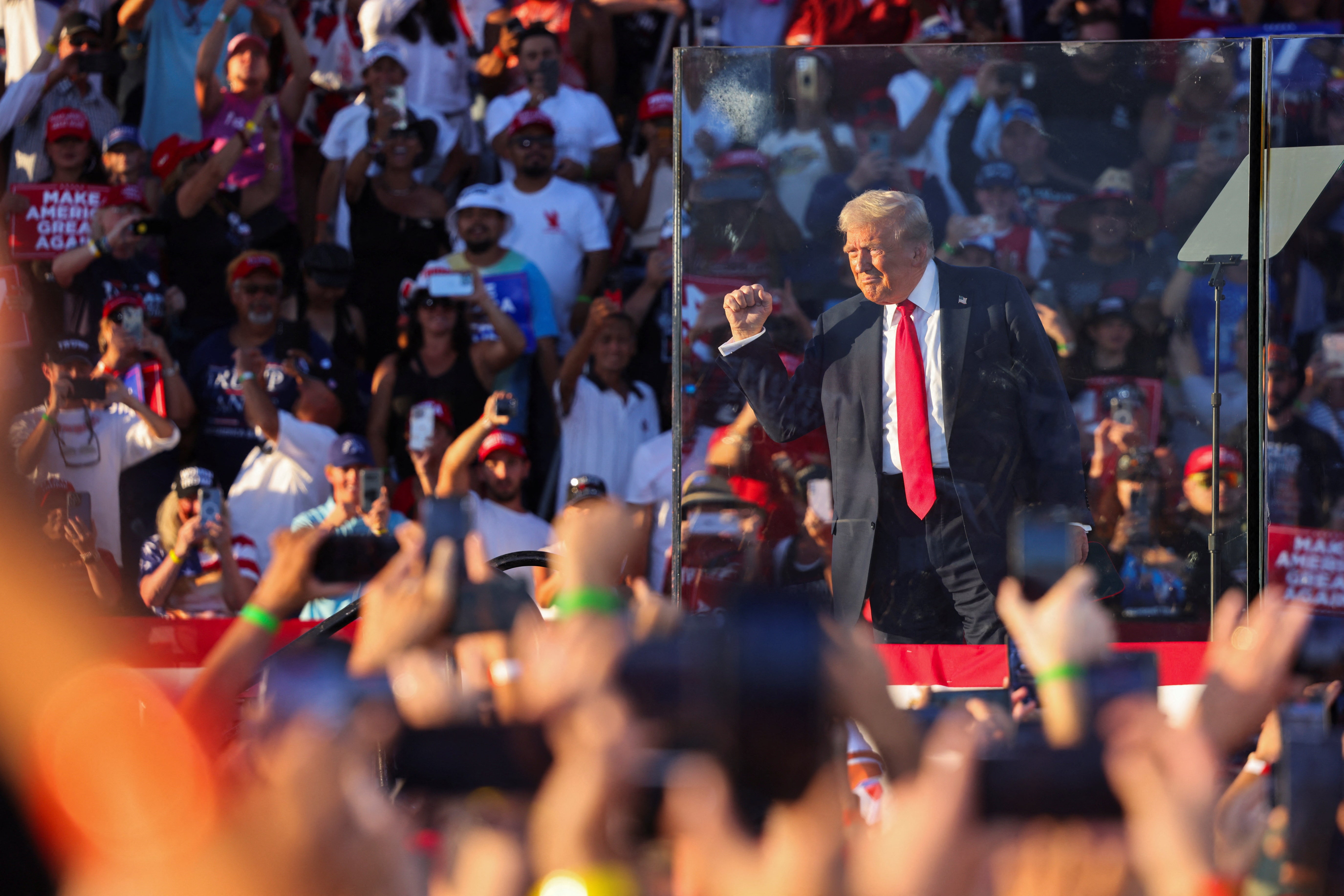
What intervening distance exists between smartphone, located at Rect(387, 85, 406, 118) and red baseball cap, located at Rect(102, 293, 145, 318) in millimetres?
A: 1345

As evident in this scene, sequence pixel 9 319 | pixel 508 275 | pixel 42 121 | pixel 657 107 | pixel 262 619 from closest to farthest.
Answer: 1. pixel 262 619
2. pixel 9 319
3. pixel 508 275
4. pixel 657 107
5. pixel 42 121

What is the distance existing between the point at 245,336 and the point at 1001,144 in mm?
3488

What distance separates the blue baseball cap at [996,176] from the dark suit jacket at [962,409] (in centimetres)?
19

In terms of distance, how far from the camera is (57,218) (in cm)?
566

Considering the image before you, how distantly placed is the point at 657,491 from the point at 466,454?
72cm

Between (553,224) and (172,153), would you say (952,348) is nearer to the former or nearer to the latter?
(553,224)

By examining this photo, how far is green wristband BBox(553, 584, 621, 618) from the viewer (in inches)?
47.6

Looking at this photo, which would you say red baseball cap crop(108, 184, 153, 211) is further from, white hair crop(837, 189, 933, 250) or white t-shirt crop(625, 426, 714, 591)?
white hair crop(837, 189, 933, 250)

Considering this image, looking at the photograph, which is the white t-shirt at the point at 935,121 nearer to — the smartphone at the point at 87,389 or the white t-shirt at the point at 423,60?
the smartphone at the point at 87,389

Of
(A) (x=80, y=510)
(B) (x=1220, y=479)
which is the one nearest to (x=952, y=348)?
(B) (x=1220, y=479)

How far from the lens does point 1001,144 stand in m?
2.90

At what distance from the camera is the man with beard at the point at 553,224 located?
5613mm

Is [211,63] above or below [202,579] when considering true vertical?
above

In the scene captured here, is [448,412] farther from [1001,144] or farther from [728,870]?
[728,870]
